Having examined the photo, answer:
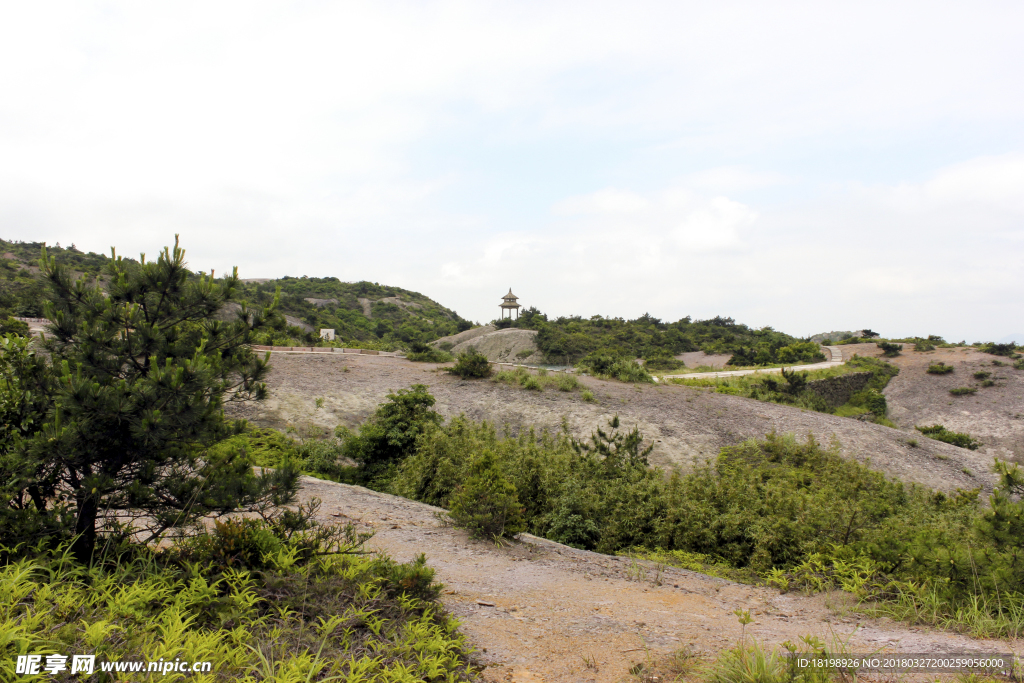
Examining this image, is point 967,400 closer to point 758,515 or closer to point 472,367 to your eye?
point 472,367

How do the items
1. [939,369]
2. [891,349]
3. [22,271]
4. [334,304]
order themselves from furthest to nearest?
[334,304]
[891,349]
[22,271]
[939,369]

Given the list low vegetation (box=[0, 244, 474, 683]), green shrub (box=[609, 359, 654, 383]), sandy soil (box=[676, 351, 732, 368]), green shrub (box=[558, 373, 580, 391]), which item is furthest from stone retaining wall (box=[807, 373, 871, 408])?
low vegetation (box=[0, 244, 474, 683])

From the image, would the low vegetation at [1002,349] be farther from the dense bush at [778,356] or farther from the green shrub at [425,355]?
the green shrub at [425,355]

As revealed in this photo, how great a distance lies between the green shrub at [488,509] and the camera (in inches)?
277

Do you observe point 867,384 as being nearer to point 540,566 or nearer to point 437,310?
point 540,566

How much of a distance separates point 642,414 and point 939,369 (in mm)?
24815

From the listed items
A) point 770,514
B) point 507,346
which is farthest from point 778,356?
point 770,514

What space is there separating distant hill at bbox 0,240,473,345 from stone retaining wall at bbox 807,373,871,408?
27750mm

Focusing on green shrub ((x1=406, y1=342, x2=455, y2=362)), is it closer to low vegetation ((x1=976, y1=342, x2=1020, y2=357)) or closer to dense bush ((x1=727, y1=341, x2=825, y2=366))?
dense bush ((x1=727, y1=341, x2=825, y2=366))

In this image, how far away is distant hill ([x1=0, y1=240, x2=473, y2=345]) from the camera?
3070 cm

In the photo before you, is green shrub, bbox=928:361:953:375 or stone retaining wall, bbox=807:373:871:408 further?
green shrub, bbox=928:361:953:375

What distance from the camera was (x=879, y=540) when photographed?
578 centimetres

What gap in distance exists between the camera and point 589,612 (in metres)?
Answer: 4.69

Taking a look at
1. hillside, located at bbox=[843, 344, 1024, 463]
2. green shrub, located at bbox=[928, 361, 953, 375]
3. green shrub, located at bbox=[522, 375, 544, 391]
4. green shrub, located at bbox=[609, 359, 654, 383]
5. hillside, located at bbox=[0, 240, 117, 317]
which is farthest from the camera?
green shrub, located at bbox=[928, 361, 953, 375]
